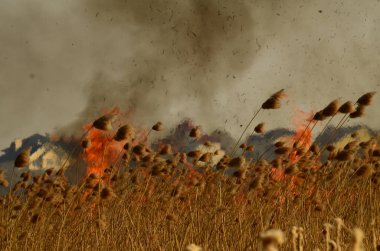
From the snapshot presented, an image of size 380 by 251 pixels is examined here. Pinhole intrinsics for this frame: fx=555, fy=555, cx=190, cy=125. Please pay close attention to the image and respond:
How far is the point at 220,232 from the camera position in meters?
3.60

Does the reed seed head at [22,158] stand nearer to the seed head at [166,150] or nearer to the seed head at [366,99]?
the seed head at [166,150]

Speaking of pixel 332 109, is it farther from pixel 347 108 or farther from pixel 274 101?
pixel 274 101

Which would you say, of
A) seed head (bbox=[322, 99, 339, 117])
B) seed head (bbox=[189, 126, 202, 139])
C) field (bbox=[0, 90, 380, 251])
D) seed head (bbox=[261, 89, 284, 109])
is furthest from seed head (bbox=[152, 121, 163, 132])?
seed head (bbox=[322, 99, 339, 117])

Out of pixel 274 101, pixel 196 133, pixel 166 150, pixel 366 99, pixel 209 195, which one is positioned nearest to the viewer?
pixel 274 101

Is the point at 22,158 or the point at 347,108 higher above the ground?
the point at 347,108

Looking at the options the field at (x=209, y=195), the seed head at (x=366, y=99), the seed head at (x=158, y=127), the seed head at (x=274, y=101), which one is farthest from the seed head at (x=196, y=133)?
the seed head at (x=366, y=99)

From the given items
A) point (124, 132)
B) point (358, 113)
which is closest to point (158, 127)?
point (124, 132)

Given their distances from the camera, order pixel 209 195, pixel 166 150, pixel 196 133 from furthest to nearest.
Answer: pixel 209 195 < pixel 196 133 < pixel 166 150

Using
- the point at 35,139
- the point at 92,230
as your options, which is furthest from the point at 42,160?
the point at 92,230

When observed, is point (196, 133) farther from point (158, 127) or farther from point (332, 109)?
point (332, 109)

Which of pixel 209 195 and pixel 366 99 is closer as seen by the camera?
pixel 366 99

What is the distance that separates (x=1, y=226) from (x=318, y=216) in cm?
262

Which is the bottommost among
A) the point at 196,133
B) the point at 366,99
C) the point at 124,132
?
the point at 124,132

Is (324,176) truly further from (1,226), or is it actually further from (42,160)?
(42,160)
